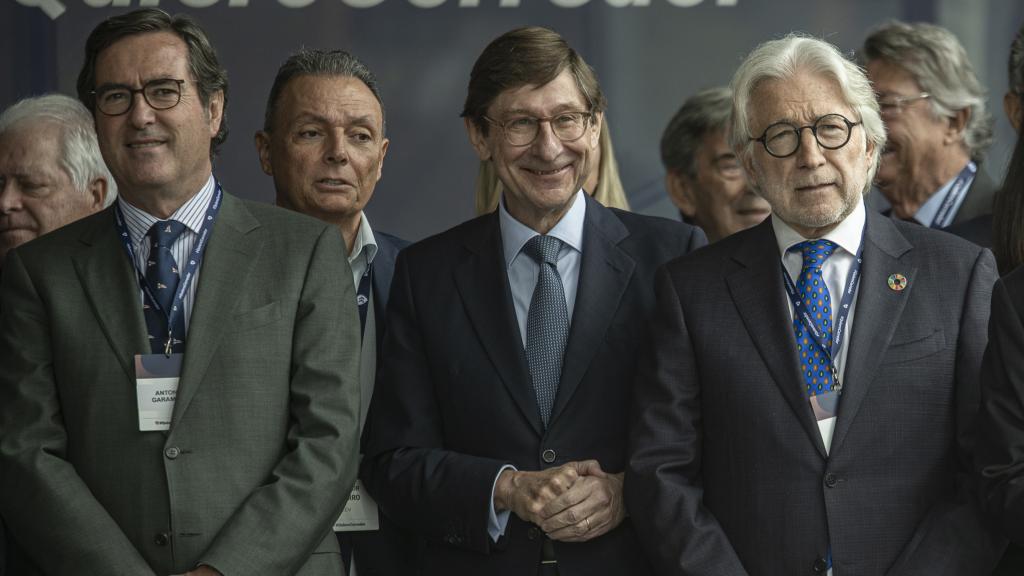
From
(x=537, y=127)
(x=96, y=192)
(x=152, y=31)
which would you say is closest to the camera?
(x=152, y=31)

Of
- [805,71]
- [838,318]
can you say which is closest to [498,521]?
[838,318]

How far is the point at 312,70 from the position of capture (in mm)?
4016

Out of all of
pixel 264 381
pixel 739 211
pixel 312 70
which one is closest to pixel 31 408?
pixel 264 381

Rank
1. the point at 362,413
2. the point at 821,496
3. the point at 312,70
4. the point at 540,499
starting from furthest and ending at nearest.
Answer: the point at 312,70
the point at 362,413
the point at 540,499
the point at 821,496

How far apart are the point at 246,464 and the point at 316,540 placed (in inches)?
9.4

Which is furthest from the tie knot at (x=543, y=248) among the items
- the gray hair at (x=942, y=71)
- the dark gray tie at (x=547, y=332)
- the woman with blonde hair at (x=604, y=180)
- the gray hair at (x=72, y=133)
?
the gray hair at (x=942, y=71)

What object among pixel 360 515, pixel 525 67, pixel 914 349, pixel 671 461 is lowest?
pixel 360 515

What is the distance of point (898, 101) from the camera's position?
15.1 feet

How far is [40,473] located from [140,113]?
0.89 meters

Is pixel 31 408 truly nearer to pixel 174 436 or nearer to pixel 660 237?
pixel 174 436

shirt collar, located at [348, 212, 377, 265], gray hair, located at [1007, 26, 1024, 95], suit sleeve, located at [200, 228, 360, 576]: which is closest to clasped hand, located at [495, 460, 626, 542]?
suit sleeve, located at [200, 228, 360, 576]

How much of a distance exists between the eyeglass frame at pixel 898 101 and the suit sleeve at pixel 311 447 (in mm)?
2349

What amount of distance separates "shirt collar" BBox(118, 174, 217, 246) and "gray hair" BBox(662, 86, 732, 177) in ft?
7.16

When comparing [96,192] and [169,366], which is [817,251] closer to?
[169,366]
